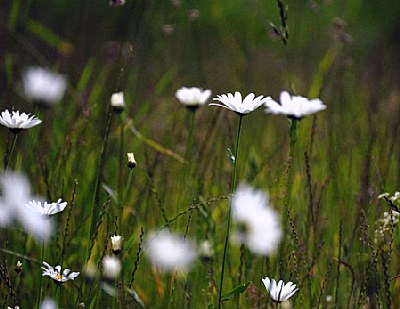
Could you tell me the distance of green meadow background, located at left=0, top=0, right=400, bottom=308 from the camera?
1497mm

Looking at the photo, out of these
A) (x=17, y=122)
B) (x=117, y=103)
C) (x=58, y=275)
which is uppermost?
(x=117, y=103)

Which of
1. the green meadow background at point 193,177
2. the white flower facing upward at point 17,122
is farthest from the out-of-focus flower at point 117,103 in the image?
the white flower facing upward at point 17,122

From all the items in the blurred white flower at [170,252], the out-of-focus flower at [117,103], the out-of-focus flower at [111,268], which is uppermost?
the out-of-focus flower at [117,103]

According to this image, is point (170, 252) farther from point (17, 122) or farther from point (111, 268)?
point (17, 122)

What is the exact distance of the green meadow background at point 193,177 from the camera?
150 cm

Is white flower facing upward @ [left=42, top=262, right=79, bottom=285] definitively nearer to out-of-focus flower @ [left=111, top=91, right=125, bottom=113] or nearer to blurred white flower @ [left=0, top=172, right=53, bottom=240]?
blurred white flower @ [left=0, top=172, right=53, bottom=240]

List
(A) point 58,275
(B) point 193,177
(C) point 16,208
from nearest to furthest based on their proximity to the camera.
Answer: (A) point 58,275, (C) point 16,208, (B) point 193,177

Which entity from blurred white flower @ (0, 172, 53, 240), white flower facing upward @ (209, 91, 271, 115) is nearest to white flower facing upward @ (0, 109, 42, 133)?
blurred white flower @ (0, 172, 53, 240)

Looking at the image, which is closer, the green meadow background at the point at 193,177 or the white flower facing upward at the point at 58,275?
the white flower facing upward at the point at 58,275

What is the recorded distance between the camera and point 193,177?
1.97m

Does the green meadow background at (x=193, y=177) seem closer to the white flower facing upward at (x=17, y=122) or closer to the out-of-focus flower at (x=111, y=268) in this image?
the out-of-focus flower at (x=111, y=268)

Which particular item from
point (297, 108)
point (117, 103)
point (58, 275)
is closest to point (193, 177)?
point (117, 103)

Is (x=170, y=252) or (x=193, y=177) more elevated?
(x=193, y=177)

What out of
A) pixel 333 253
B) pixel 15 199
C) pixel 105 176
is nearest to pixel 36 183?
pixel 105 176
